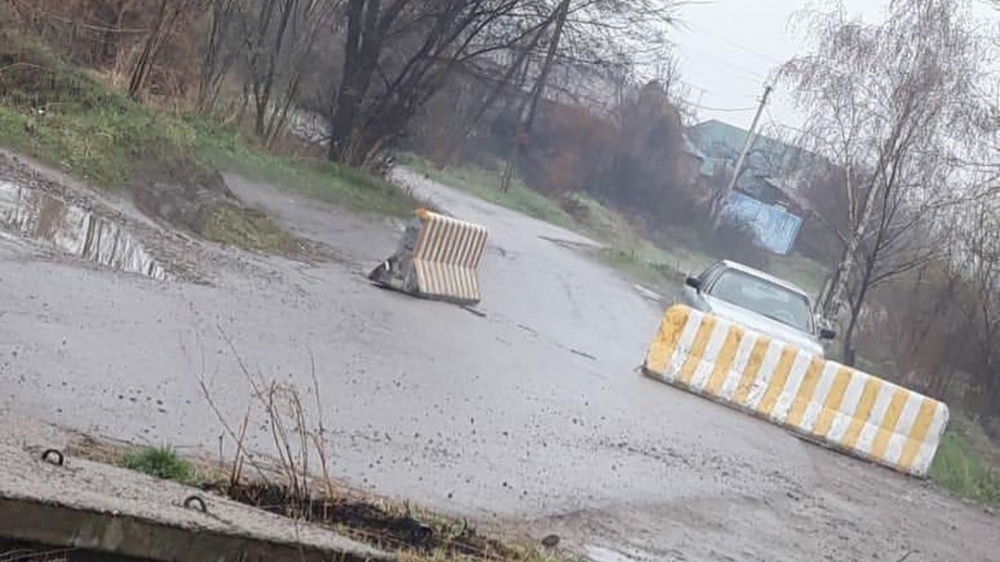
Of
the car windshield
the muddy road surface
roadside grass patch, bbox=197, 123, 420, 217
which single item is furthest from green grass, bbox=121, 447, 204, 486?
roadside grass patch, bbox=197, 123, 420, 217

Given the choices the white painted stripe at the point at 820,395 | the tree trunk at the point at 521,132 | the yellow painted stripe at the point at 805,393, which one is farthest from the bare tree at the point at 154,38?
the tree trunk at the point at 521,132

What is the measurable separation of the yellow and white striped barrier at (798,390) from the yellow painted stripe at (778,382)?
11 millimetres

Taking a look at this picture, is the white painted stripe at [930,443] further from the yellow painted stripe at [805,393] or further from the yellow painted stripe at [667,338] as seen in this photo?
the yellow painted stripe at [667,338]

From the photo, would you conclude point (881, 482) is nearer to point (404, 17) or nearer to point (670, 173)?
point (404, 17)

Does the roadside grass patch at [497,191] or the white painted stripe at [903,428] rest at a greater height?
the white painted stripe at [903,428]

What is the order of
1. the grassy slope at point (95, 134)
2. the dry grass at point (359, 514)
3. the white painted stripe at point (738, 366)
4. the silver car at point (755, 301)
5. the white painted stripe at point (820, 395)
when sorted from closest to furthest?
the dry grass at point (359, 514)
the white painted stripe at point (820, 395)
the white painted stripe at point (738, 366)
the grassy slope at point (95, 134)
the silver car at point (755, 301)

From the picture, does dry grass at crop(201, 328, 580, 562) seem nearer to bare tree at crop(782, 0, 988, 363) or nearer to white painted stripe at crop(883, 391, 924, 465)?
white painted stripe at crop(883, 391, 924, 465)

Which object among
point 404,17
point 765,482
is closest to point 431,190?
point 404,17

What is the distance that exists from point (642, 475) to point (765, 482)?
2033 millimetres

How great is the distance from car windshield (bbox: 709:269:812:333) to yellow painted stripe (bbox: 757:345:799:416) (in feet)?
9.07

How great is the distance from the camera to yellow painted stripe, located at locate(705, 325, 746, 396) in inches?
687

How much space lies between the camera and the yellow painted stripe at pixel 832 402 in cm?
1684

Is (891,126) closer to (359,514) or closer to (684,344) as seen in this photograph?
(684,344)

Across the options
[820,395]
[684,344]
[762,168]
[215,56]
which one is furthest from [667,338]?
[762,168]
